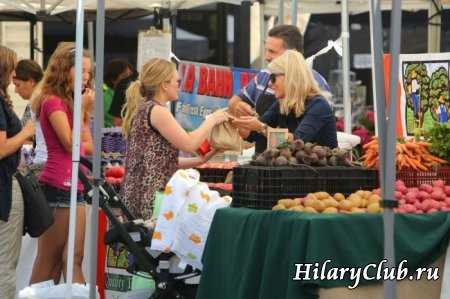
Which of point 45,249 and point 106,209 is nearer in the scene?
point 106,209

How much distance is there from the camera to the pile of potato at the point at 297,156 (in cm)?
662

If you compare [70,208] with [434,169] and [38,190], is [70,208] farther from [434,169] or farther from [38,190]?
[434,169]

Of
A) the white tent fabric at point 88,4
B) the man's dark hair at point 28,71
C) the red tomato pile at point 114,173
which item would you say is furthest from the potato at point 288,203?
the white tent fabric at point 88,4

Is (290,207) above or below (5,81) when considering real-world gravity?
below

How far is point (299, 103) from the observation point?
745 cm

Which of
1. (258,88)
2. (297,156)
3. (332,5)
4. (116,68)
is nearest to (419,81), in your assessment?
A: (258,88)

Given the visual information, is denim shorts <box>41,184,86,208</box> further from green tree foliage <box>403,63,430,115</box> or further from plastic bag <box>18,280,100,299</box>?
green tree foliage <box>403,63,430,115</box>

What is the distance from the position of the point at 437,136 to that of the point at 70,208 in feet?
7.18

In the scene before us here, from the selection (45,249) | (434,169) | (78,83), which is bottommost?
(45,249)

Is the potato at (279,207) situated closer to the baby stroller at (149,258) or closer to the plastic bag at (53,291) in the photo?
the baby stroller at (149,258)

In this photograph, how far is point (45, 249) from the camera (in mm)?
8070

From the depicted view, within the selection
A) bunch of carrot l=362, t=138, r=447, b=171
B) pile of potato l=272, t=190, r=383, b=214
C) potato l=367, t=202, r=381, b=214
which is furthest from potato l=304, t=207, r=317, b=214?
bunch of carrot l=362, t=138, r=447, b=171

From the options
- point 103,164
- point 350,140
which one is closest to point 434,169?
point 350,140

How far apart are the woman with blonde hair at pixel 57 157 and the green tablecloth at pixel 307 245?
1.87m
